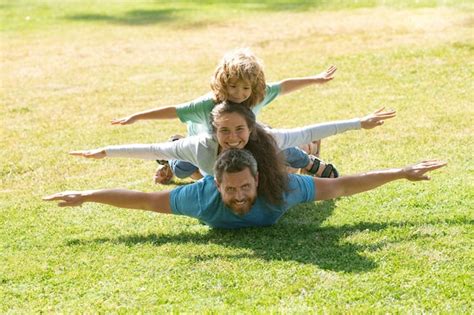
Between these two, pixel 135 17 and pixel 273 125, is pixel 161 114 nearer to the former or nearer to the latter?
pixel 273 125

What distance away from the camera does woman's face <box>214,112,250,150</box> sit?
546 cm

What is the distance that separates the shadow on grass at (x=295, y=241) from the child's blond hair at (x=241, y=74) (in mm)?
822

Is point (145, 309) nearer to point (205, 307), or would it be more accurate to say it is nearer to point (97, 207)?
point (205, 307)

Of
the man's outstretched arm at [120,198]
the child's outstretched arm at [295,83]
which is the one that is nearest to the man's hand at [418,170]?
the man's outstretched arm at [120,198]

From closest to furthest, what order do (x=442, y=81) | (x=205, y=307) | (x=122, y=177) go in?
1. (x=205, y=307)
2. (x=122, y=177)
3. (x=442, y=81)

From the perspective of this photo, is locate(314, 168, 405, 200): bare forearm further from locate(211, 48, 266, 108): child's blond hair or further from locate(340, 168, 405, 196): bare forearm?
locate(211, 48, 266, 108): child's blond hair

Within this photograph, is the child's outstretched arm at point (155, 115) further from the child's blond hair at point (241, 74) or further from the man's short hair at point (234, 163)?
the man's short hair at point (234, 163)

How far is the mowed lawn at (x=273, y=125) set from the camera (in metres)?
4.59

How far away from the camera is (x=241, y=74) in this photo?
5.69 metres

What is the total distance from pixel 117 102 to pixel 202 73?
5.62 feet

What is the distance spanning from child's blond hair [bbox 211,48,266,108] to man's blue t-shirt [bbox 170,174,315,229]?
62 cm

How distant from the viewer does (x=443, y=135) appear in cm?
773

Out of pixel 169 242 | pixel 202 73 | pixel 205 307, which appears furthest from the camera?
pixel 202 73

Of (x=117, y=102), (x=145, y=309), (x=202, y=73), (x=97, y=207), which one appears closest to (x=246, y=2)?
(x=202, y=73)
